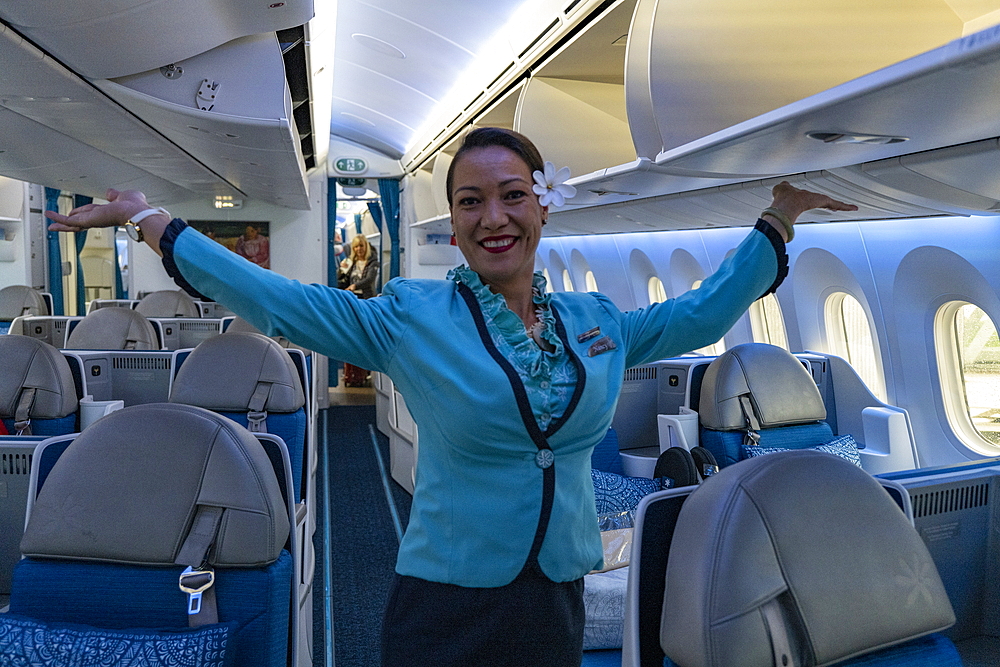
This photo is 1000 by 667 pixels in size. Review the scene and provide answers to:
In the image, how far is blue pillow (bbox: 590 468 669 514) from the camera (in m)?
3.21

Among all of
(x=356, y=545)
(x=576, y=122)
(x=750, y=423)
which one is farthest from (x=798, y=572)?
(x=576, y=122)

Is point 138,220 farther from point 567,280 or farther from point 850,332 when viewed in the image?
point 567,280

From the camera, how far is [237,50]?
4395 millimetres

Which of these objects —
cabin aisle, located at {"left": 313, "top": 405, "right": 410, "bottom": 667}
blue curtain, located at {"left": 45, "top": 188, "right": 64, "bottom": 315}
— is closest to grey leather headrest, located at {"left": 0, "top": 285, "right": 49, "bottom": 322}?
blue curtain, located at {"left": 45, "top": 188, "right": 64, "bottom": 315}

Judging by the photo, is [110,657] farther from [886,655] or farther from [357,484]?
[357,484]

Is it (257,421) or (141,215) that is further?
(257,421)

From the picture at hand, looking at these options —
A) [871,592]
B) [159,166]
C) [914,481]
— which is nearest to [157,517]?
[871,592]

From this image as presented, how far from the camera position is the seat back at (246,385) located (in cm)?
396

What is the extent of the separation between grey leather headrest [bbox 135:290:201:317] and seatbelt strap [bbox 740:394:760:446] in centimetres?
759

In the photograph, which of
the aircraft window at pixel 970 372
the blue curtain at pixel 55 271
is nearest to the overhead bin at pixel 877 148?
the aircraft window at pixel 970 372

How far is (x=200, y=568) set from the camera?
6.09 feet

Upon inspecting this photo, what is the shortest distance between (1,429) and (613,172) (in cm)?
319

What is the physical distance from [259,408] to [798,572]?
3.23 m

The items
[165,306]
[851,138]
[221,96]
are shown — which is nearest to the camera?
[851,138]
